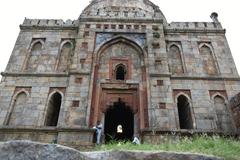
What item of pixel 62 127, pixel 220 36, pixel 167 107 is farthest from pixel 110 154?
pixel 220 36

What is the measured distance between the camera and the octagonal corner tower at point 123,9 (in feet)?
48.6

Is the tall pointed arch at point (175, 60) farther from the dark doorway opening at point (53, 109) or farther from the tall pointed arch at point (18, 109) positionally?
the tall pointed arch at point (18, 109)

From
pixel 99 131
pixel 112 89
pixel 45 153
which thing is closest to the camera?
pixel 45 153

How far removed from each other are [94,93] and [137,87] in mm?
2080

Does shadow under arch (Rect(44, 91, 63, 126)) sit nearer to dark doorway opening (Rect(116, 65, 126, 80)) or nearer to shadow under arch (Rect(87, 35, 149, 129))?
shadow under arch (Rect(87, 35, 149, 129))

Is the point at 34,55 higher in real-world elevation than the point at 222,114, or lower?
higher

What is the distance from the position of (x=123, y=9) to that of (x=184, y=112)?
8089 mm

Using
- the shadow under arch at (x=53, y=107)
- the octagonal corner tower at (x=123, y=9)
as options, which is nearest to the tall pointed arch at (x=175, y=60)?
the octagonal corner tower at (x=123, y=9)

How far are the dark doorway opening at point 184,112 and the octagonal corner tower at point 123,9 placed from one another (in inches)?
207

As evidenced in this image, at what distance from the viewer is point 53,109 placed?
12445 mm

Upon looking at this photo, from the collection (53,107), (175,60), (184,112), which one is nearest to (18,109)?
(53,107)

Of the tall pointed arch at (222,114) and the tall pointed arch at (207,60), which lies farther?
the tall pointed arch at (207,60)

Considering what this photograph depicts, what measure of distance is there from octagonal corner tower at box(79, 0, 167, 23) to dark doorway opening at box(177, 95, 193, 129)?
17.2ft

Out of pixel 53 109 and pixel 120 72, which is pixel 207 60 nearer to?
pixel 120 72
